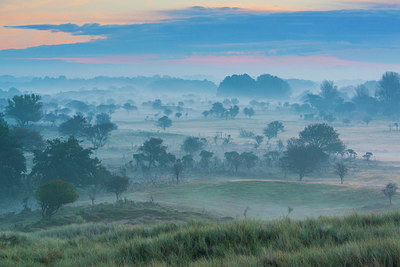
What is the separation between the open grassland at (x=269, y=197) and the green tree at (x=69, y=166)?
7.23 meters

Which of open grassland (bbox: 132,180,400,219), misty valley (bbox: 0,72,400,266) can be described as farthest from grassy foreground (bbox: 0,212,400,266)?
open grassland (bbox: 132,180,400,219)

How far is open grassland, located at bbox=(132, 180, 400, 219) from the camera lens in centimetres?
3528

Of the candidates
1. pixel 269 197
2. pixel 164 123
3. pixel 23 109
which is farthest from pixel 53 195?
pixel 164 123

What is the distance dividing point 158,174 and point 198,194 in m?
18.2

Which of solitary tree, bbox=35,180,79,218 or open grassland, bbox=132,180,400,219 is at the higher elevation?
solitary tree, bbox=35,180,79,218

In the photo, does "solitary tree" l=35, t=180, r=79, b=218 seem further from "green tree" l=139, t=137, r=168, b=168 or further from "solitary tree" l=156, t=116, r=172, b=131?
"solitary tree" l=156, t=116, r=172, b=131

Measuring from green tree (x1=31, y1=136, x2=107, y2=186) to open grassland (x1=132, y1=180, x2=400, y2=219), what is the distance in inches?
284

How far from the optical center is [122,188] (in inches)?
1539

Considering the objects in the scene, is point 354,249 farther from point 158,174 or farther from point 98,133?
point 98,133

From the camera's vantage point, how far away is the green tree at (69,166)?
43.8m

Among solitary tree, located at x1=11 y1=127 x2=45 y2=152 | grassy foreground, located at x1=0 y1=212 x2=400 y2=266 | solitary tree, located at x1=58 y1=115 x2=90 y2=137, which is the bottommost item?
grassy foreground, located at x1=0 y1=212 x2=400 y2=266

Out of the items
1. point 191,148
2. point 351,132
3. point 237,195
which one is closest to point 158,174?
point 191,148

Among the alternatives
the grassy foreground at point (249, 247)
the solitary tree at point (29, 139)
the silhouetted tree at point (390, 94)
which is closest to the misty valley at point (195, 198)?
the grassy foreground at point (249, 247)

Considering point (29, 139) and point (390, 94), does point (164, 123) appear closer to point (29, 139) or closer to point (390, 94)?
point (29, 139)
